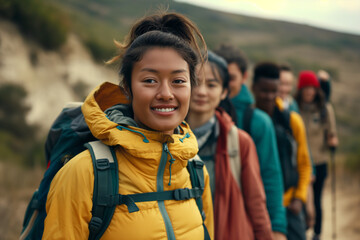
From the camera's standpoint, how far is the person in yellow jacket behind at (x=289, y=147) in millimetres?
3299

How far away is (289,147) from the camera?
339 cm

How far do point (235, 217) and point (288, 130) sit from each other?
5.17 ft

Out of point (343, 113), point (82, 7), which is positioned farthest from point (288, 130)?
point (343, 113)

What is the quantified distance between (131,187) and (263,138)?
1662 mm

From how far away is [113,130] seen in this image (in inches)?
58.3

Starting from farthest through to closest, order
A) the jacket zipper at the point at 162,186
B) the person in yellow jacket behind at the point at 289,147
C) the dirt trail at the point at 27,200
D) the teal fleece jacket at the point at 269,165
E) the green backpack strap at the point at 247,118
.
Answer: the dirt trail at the point at 27,200
the person in yellow jacket behind at the point at 289,147
the green backpack strap at the point at 247,118
the teal fleece jacket at the point at 269,165
the jacket zipper at the point at 162,186

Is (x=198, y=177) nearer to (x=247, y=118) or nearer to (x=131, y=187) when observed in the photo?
(x=131, y=187)

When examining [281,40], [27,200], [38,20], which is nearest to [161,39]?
[27,200]

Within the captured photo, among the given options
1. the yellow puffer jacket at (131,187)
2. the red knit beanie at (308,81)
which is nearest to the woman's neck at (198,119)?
the yellow puffer jacket at (131,187)

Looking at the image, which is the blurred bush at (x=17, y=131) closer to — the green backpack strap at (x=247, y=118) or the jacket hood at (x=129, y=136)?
the green backpack strap at (x=247, y=118)

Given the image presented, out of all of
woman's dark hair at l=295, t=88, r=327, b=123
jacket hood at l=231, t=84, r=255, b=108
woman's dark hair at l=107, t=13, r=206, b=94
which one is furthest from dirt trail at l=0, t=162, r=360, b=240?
woman's dark hair at l=107, t=13, r=206, b=94

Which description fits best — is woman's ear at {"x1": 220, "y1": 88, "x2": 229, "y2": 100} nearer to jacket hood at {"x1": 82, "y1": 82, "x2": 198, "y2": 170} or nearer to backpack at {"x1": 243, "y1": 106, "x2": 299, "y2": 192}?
backpack at {"x1": 243, "y1": 106, "x2": 299, "y2": 192}

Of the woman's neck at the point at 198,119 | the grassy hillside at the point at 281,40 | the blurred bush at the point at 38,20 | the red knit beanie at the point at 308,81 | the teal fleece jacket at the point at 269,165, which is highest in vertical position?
the grassy hillside at the point at 281,40

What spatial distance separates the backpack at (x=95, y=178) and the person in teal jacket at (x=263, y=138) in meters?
1.08
